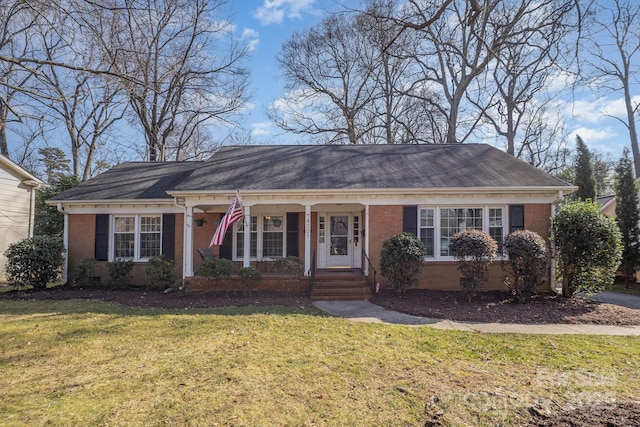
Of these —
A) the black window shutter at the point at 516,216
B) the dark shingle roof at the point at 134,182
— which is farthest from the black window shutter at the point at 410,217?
the dark shingle roof at the point at 134,182

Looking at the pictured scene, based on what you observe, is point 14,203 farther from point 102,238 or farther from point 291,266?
point 291,266

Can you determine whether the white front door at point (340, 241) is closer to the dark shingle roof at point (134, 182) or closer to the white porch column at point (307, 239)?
the white porch column at point (307, 239)

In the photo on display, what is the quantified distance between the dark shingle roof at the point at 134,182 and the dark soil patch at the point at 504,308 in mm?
8472

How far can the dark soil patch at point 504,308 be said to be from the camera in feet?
24.1

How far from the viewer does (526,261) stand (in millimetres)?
8523

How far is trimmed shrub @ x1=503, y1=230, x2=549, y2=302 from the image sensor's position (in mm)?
8453

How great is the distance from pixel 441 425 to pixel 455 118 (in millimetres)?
21634

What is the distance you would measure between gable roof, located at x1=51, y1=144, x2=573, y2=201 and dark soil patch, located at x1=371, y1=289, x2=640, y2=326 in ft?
10.5

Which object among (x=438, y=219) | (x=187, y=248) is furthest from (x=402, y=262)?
(x=187, y=248)

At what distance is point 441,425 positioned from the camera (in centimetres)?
313

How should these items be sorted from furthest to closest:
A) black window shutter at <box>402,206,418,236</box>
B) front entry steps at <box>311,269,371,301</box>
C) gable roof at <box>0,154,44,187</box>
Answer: gable roof at <box>0,154,44,187</box> → black window shutter at <box>402,206,418,236</box> → front entry steps at <box>311,269,371,301</box>

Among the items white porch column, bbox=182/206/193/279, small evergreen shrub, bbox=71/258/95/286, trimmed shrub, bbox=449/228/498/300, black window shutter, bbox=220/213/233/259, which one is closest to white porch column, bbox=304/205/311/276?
black window shutter, bbox=220/213/233/259

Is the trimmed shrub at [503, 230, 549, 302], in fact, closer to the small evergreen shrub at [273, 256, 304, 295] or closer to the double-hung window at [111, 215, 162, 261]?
the small evergreen shrub at [273, 256, 304, 295]

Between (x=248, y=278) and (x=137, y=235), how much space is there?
487 centimetres
